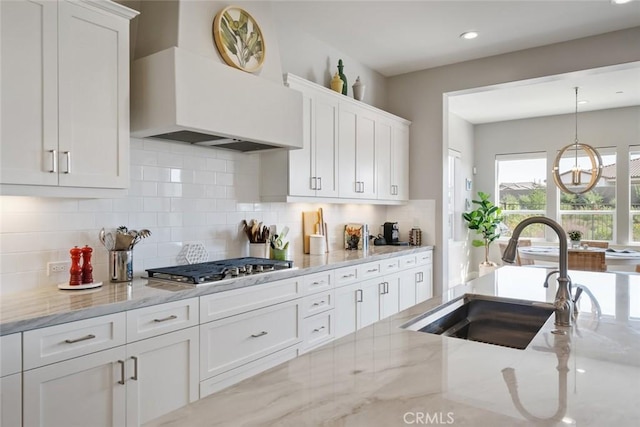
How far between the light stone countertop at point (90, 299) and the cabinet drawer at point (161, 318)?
3 centimetres

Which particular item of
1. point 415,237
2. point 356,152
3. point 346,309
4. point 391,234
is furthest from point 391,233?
point 346,309

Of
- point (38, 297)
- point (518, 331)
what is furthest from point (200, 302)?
point (518, 331)

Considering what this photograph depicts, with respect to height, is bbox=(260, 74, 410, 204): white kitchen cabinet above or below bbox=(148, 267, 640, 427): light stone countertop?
above

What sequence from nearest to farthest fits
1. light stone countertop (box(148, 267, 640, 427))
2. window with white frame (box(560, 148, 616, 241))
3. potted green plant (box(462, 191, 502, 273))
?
light stone countertop (box(148, 267, 640, 427)), window with white frame (box(560, 148, 616, 241)), potted green plant (box(462, 191, 502, 273))

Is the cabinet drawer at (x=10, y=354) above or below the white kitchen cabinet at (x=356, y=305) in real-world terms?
above

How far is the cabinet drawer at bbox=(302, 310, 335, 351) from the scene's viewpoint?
2905 millimetres

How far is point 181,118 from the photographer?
2207 millimetres

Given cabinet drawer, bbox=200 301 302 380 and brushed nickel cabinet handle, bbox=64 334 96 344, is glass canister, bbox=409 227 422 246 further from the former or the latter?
brushed nickel cabinet handle, bbox=64 334 96 344

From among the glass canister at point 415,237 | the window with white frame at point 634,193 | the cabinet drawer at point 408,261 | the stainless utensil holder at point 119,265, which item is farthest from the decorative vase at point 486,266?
the stainless utensil holder at point 119,265

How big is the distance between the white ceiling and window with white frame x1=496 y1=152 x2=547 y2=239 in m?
2.37

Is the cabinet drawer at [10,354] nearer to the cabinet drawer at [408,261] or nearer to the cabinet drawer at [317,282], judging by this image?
the cabinet drawer at [317,282]

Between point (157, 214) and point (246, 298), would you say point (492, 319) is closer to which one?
point (246, 298)

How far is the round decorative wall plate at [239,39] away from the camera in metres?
2.53

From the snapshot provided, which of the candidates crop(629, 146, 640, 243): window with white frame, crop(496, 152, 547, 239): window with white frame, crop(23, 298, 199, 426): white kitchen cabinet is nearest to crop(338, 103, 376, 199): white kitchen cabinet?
crop(23, 298, 199, 426): white kitchen cabinet
